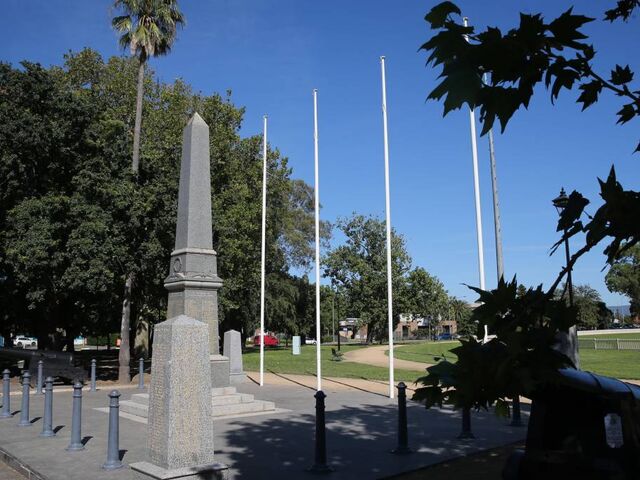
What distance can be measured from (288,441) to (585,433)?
7496 millimetres

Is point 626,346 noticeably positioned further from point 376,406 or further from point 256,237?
point 376,406

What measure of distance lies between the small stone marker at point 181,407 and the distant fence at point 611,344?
45.2 meters

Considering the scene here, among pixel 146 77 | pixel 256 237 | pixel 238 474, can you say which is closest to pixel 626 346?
pixel 256 237

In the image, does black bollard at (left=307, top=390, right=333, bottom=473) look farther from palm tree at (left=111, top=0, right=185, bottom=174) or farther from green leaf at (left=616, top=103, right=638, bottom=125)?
palm tree at (left=111, top=0, right=185, bottom=174)

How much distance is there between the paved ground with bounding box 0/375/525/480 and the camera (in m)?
8.05

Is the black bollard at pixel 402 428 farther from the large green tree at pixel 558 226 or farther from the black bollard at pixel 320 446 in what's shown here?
the large green tree at pixel 558 226

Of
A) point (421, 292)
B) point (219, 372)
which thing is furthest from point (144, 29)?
point (421, 292)

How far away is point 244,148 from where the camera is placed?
36344mm

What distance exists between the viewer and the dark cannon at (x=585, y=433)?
10.7ft

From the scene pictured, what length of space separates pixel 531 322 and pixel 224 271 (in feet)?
102

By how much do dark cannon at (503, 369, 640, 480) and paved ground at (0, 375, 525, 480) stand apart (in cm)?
454

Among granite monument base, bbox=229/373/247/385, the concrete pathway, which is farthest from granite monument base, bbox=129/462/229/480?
the concrete pathway

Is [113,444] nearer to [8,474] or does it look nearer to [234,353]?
[8,474]

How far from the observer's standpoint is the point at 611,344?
4638 cm
